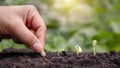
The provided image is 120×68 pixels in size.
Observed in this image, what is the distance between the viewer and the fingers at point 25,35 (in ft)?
8.41

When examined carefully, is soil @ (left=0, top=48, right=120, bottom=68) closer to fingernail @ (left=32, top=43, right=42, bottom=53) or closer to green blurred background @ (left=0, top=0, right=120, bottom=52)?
fingernail @ (left=32, top=43, right=42, bottom=53)

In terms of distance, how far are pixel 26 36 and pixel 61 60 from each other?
39 cm

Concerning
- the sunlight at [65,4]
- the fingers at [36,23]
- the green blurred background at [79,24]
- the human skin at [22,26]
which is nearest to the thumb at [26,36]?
the human skin at [22,26]

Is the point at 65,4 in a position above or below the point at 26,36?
above

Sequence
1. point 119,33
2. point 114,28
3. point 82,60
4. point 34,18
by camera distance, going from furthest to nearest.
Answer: point 114,28 < point 119,33 < point 34,18 < point 82,60

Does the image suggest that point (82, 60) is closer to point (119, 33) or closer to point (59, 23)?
point (119, 33)

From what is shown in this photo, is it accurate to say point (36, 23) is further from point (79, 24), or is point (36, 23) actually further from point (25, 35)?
point (79, 24)

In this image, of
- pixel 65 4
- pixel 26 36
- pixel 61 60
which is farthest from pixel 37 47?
pixel 65 4

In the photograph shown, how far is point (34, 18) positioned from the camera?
287cm

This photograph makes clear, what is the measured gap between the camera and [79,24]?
522cm

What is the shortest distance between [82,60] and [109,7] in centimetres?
356

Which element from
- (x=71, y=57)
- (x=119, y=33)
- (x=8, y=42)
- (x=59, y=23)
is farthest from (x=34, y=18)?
(x=59, y=23)

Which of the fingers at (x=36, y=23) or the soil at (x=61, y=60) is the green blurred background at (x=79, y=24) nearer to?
the fingers at (x=36, y=23)

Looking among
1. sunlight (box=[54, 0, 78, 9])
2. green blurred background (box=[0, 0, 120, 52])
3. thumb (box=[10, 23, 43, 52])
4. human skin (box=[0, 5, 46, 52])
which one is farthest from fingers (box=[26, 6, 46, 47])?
sunlight (box=[54, 0, 78, 9])
